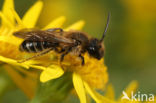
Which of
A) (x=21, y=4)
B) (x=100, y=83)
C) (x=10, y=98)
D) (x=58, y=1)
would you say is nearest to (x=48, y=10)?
(x=58, y=1)

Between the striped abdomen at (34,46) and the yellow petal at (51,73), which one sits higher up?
the striped abdomen at (34,46)

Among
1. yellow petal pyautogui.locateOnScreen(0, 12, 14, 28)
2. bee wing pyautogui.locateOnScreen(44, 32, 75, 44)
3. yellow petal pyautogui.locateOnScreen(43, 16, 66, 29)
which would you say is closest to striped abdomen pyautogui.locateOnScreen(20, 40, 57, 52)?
bee wing pyautogui.locateOnScreen(44, 32, 75, 44)

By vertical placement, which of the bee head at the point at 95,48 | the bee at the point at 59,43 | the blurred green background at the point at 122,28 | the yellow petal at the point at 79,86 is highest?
the bee at the point at 59,43

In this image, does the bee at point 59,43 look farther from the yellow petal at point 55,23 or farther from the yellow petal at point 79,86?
the yellow petal at point 55,23

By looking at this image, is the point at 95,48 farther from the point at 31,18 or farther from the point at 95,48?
the point at 31,18

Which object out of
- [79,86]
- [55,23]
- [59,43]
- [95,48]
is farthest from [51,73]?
[55,23]

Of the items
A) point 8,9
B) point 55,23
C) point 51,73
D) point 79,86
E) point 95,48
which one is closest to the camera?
point 51,73

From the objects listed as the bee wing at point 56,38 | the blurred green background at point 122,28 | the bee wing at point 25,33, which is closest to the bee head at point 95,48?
the bee wing at point 56,38
